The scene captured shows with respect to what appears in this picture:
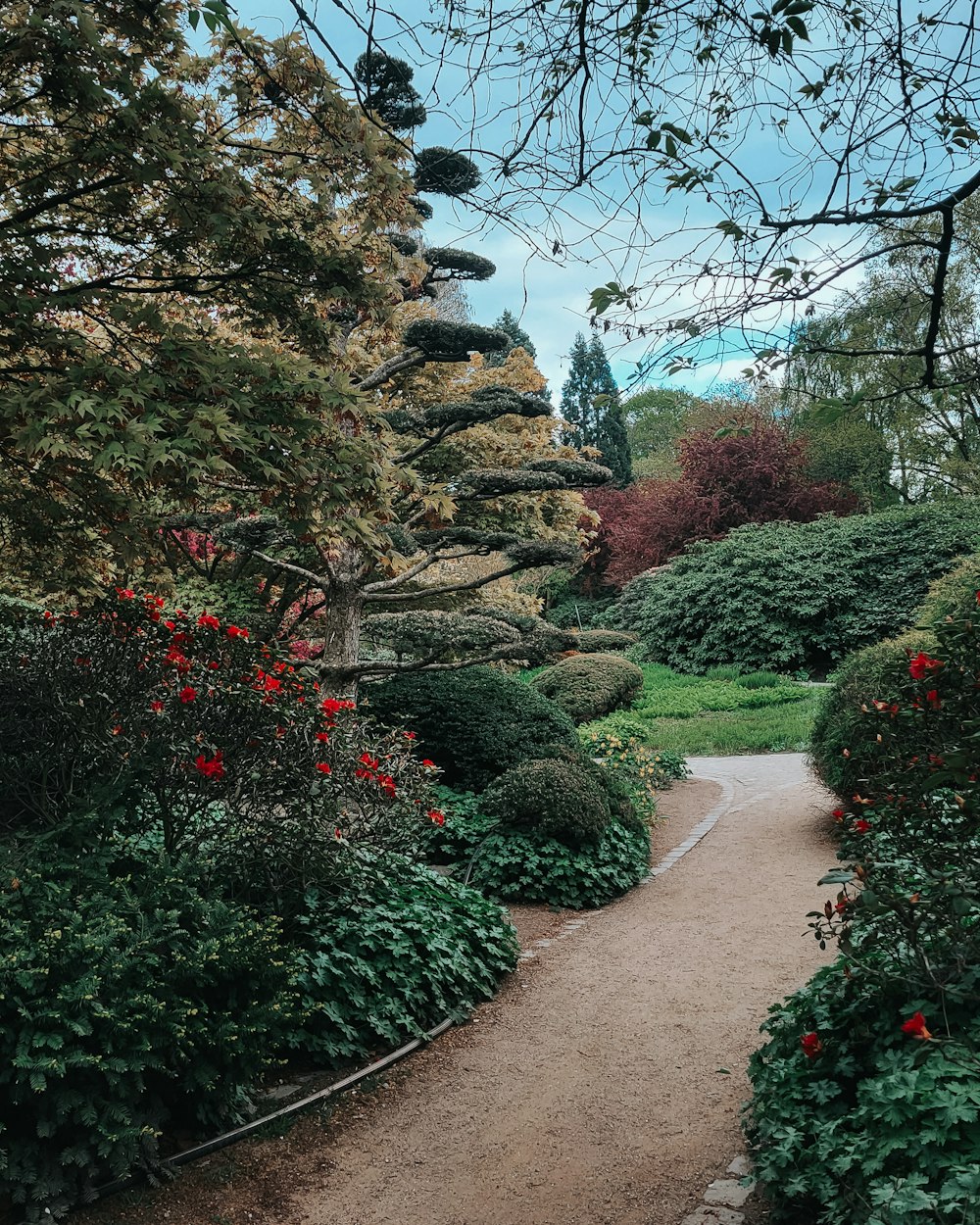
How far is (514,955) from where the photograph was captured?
5.22m

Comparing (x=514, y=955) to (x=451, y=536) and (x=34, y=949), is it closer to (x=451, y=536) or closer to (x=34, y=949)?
(x=34, y=949)

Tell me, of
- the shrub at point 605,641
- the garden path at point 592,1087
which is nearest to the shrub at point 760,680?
the shrub at point 605,641

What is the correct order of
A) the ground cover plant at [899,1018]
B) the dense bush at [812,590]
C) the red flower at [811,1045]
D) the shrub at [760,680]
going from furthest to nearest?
the dense bush at [812,590], the shrub at [760,680], the red flower at [811,1045], the ground cover plant at [899,1018]

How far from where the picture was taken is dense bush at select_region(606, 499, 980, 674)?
17.8 metres

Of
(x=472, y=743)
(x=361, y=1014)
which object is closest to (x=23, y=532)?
(x=361, y=1014)

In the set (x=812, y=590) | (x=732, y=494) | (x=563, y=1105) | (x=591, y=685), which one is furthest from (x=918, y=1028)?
(x=732, y=494)

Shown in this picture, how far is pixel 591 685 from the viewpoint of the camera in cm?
1486

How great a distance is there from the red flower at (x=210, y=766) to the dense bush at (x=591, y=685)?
10.1 m

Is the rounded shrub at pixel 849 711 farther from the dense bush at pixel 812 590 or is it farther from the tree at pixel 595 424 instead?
the tree at pixel 595 424

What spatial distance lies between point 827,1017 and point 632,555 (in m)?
21.7

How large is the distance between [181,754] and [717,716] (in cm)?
1193

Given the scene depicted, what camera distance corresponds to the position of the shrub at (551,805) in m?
6.80

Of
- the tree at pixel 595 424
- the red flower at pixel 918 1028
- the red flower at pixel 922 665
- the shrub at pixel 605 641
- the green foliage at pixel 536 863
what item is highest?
the tree at pixel 595 424

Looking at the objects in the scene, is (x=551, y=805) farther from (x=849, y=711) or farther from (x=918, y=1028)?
(x=918, y=1028)
